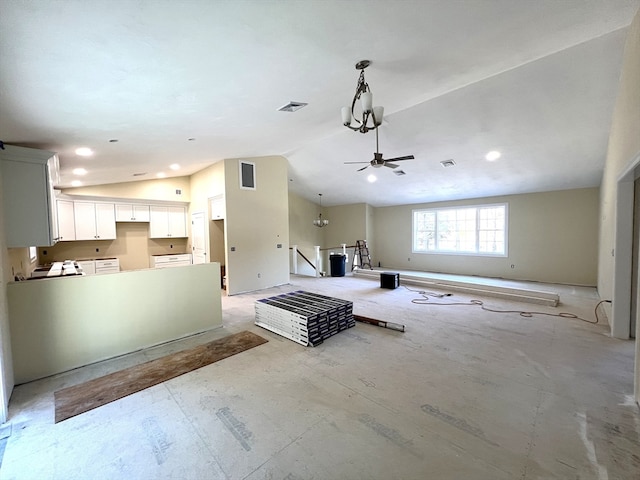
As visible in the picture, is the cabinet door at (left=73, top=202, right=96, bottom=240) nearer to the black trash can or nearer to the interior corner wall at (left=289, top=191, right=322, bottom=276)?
the interior corner wall at (left=289, top=191, right=322, bottom=276)

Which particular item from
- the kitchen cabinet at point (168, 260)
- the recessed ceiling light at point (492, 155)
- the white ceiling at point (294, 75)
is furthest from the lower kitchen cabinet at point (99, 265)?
the recessed ceiling light at point (492, 155)

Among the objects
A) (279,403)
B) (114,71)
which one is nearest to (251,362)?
(279,403)

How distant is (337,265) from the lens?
355 inches

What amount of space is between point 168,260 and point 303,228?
5273 millimetres

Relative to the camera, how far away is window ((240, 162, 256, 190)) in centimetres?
654

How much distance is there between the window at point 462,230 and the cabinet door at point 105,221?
30.7 feet

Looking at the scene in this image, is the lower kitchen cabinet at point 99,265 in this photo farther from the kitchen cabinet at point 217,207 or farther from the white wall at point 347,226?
the white wall at point 347,226

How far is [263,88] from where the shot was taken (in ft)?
9.50

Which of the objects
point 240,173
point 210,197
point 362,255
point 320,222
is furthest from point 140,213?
point 362,255

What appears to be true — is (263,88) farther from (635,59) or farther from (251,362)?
(635,59)

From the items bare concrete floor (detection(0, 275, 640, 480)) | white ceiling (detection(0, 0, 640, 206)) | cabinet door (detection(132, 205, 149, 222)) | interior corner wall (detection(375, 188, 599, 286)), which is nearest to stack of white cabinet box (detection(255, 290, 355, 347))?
bare concrete floor (detection(0, 275, 640, 480))

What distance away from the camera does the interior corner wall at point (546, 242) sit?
688 cm

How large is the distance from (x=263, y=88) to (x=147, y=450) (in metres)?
3.37

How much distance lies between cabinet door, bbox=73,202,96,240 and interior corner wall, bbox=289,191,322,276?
20.1ft
